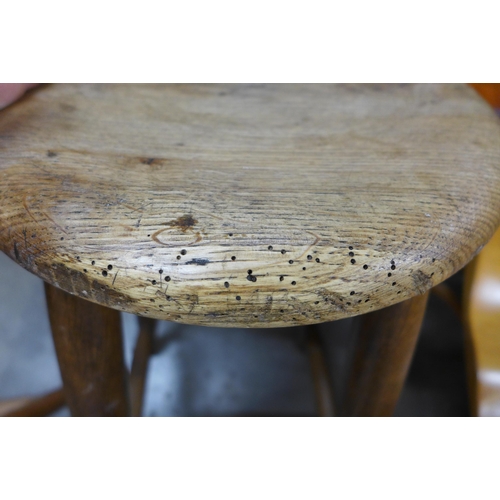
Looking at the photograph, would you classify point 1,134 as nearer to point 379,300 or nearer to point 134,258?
point 134,258

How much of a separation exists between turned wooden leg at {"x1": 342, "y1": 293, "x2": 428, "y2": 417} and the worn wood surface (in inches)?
5.3

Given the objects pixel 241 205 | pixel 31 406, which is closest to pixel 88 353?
pixel 241 205

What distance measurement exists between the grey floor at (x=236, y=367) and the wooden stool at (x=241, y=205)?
1.29ft

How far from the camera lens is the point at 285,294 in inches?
12.9

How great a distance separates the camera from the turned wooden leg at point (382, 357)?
0.55 m

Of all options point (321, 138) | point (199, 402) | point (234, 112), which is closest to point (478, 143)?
point (321, 138)

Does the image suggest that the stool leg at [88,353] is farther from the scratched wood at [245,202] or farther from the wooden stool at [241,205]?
the scratched wood at [245,202]

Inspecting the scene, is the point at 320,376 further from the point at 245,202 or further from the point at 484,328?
the point at 245,202

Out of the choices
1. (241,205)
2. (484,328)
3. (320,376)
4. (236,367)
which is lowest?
(236,367)

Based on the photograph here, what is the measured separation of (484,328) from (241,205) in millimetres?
510

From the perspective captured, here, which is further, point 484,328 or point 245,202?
point 484,328

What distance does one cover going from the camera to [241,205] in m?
0.38

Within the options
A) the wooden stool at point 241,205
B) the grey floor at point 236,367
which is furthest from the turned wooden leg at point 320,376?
the wooden stool at point 241,205

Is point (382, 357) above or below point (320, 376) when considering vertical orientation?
above
